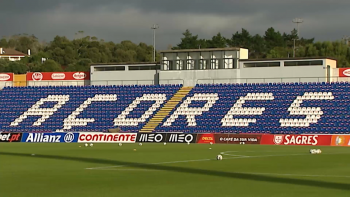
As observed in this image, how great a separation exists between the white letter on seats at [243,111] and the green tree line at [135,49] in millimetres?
64027

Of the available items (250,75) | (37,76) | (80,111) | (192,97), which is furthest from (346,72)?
(37,76)

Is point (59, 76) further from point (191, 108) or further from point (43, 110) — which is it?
point (191, 108)

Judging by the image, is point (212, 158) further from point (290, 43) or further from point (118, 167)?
point (290, 43)

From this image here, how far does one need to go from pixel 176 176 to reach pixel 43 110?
46.0 meters

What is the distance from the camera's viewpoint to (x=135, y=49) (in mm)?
171000

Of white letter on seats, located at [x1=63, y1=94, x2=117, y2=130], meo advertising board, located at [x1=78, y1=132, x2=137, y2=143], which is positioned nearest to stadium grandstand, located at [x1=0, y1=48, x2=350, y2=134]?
white letter on seats, located at [x1=63, y1=94, x2=117, y2=130]

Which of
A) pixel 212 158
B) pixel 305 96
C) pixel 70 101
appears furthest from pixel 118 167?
pixel 70 101

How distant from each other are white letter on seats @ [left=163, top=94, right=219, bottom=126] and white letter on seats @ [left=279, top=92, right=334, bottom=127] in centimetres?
896

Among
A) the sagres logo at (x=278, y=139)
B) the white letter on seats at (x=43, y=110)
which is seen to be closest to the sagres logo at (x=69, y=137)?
the white letter on seats at (x=43, y=110)

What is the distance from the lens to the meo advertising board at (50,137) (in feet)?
179

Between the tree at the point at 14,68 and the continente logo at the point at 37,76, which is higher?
the tree at the point at 14,68

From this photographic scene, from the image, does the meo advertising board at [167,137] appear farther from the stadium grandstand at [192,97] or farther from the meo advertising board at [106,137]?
the stadium grandstand at [192,97]

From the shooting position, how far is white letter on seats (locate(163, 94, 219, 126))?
60.2 meters

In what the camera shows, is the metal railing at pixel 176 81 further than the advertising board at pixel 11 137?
Yes
